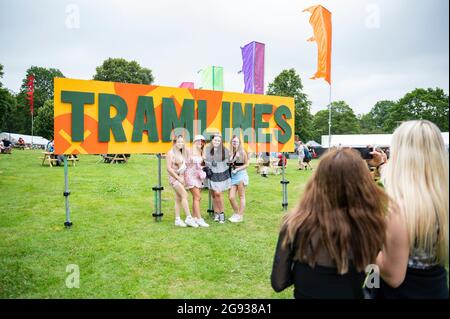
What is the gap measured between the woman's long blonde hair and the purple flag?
54.8 feet

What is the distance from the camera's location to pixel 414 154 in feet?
6.72

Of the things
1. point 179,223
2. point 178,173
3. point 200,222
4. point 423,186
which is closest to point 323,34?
point 178,173

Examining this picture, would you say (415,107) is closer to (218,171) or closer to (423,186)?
(218,171)

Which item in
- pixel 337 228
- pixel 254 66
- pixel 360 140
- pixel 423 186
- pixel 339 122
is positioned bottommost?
pixel 337 228

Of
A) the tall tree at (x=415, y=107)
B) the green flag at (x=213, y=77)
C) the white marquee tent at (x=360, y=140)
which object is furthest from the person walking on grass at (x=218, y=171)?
the tall tree at (x=415, y=107)

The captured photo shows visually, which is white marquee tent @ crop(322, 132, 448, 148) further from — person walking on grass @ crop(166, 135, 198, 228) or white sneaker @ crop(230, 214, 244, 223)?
person walking on grass @ crop(166, 135, 198, 228)

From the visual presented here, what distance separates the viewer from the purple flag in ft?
59.5

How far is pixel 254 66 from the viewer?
18.1 meters

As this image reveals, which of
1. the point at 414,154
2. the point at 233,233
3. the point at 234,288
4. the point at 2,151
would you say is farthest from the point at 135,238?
the point at 2,151

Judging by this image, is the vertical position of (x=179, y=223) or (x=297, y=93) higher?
(x=297, y=93)

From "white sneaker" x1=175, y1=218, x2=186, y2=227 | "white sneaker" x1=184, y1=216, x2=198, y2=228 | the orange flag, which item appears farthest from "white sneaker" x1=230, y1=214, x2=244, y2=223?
the orange flag

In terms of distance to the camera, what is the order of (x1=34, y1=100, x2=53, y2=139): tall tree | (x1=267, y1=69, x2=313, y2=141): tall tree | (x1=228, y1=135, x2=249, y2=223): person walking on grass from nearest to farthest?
(x1=228, y1=135, x2=249, y2=223): person walking on grass → (x1=34, y1=100, x2=53, y2=139): tall tree → (x1=267, y1=69, x2=313, y2=141): tall tree

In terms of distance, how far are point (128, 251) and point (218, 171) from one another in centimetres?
269
